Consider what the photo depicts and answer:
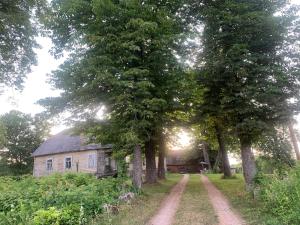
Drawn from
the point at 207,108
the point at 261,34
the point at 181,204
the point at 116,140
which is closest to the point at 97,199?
the point at 181,204

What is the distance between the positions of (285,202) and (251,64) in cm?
1134

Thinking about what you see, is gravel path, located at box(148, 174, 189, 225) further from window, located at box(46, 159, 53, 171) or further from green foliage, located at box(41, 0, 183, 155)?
window, located at box(46, 159, 53, 171)

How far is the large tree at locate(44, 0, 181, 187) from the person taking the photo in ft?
61.2

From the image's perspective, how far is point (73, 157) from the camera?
1666 inches

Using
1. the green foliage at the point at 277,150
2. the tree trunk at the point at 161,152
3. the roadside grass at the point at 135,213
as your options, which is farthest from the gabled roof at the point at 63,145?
the roadside grass at the point at 135,213

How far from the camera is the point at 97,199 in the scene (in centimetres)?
1246

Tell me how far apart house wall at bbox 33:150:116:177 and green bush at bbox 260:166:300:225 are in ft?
96.4

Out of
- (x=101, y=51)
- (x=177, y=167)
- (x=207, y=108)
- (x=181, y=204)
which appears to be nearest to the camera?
(x=181, y=204)

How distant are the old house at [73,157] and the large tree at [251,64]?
19387 mm

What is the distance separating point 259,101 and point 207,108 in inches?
170

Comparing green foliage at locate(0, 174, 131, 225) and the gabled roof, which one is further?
the gabled roof

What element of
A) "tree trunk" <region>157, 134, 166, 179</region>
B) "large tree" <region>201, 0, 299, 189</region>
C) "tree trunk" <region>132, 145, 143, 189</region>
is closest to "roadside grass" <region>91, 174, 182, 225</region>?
"tree trunk" <region>132, 145, 143, 189</region>

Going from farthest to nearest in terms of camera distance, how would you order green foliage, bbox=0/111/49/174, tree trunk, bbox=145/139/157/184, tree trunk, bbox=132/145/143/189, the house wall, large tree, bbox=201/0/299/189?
green foliage, bbox=0/111/49/174
the house wall
tree trunk, bbox=145/139/157/184
tree trunk, bbox=132/145/143/189
large tree, bbox=201/0/299/189

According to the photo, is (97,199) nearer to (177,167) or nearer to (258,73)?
(258,73)
